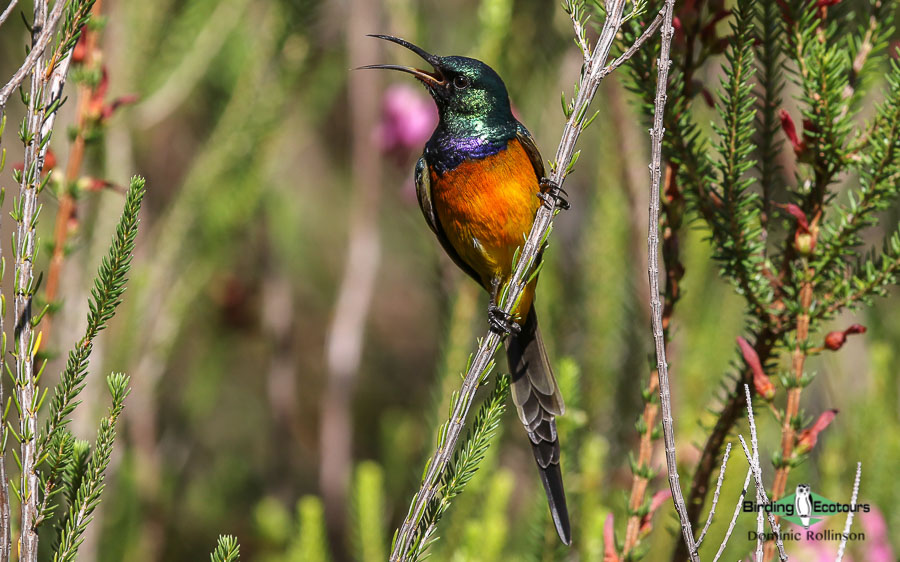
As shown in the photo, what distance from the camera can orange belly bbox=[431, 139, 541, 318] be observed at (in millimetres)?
2209

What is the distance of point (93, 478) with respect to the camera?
51.7 inches

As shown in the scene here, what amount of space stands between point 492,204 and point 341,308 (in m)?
1.26

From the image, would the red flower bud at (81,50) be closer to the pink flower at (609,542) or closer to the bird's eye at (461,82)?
the bird's eye at (461,82)

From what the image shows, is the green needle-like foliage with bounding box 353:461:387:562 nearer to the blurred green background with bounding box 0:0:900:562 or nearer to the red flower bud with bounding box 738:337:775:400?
the blurred green background with bounding box 0:0:900:562

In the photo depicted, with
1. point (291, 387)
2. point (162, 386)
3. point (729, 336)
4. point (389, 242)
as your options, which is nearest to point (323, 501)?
point (291, 387)

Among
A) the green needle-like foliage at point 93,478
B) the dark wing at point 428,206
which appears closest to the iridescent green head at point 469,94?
the dark wing at point 428,206

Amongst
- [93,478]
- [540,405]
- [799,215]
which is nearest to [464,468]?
Answer: [93,478]

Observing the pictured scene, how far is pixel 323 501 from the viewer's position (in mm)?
3510

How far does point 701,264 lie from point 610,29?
6.34ft

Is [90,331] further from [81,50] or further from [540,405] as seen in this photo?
[540,405]

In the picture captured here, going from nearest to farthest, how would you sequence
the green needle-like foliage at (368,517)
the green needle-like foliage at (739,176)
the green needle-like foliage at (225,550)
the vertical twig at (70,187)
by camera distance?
1. the green needle-like foliage at (225,550)
2. the green needle-like foliage at (739,176)
3. the vertical twig at (70,187)
4. the green needle-like foliage at (368,517)

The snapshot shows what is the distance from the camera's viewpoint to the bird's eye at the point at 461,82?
227cm

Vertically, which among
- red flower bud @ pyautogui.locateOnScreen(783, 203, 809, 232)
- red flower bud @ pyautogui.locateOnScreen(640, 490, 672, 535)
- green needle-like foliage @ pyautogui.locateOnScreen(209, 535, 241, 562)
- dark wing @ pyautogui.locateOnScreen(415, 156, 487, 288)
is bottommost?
red flower bud @ pyautogui.locateOnScreen(640, 490, 672, 535)

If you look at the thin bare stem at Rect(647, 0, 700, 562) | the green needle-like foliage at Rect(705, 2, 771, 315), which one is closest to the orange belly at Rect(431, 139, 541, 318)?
the green needle-like foliage at Rect(705, 2, 771, 315)
